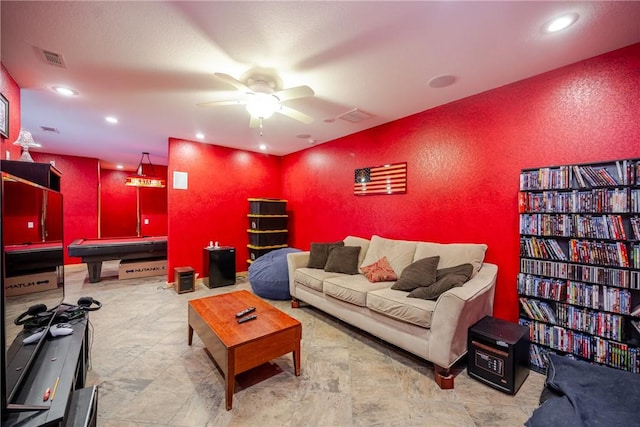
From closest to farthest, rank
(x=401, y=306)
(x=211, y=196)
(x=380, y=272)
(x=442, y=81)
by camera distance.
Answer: (x=401, y=306), (x=442, y=81), (x=380, y=272), (x=211, y=196)

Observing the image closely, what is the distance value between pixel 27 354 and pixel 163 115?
302 cm

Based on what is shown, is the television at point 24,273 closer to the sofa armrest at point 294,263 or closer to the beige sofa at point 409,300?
the beige sofa at point 409,300

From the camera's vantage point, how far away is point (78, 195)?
20.5 ft

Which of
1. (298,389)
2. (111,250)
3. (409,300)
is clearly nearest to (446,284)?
(409,300)

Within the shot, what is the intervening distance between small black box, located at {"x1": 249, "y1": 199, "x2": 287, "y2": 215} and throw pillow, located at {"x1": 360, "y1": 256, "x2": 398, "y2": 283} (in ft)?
8.55

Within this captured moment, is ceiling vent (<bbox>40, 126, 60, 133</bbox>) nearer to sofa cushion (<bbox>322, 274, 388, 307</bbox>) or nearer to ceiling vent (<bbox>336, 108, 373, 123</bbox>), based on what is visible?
ceiling vent (<bbox>336, 108, 373, 123</bbox>)

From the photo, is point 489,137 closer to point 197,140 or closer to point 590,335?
point 590,335

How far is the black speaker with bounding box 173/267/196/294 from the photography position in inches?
170

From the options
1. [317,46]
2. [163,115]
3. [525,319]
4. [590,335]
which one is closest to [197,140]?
[163,115]

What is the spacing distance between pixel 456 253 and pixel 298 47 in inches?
96.8

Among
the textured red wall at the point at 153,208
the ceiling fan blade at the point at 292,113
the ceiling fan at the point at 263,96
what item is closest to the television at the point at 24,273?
the ceiling fan at the point at 263,96

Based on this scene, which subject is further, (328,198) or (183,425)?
(328,198)

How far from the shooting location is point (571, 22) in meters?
1.83

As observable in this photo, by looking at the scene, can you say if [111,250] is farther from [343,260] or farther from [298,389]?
[298,389]
